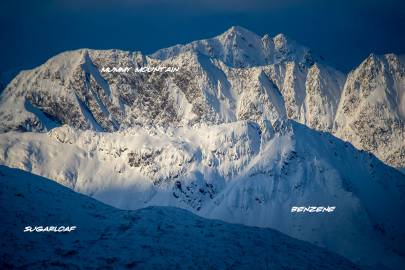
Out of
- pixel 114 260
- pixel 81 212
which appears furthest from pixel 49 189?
pixel 114 260

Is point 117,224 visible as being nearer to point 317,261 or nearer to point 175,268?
point 175,268

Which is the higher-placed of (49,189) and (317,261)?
(49,189)

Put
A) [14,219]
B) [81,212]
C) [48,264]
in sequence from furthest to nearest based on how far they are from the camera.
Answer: [81,212] → [14,219] → [48,264]

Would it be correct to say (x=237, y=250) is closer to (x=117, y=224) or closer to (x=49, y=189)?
(x=117, y=224)

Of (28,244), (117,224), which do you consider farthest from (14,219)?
(117,224)

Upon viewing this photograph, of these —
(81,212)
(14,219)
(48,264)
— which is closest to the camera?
(48,264)

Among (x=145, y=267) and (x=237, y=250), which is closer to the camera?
(x=145, y=267)
